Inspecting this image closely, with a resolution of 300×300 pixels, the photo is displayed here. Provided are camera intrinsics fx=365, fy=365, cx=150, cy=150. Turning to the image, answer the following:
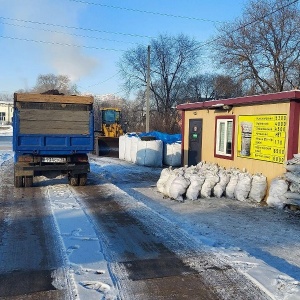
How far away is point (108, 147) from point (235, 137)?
1452cm

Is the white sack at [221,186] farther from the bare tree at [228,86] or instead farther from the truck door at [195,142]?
the bare tree at [228,86]

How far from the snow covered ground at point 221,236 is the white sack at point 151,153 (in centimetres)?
744

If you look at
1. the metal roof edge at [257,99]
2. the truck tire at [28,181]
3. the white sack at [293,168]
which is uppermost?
the metal roof edge at [257,99]

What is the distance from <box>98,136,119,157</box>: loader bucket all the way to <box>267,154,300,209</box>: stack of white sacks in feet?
53.2

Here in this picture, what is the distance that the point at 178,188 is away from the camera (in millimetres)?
9766

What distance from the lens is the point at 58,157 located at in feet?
37.6

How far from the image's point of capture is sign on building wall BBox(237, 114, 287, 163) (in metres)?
9.83

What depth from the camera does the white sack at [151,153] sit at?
61.9 feet

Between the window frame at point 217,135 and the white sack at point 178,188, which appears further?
the window frame at point 217,135

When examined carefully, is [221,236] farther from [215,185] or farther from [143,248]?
[215,185]

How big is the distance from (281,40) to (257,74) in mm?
3736

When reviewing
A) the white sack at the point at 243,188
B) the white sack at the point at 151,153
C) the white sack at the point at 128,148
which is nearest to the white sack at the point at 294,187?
the white sack at the point at 243,188

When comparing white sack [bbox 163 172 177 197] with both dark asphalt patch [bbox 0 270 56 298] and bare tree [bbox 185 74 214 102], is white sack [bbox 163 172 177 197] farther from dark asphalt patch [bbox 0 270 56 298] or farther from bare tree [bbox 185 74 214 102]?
bare tree [bbox 185 74 214 102]

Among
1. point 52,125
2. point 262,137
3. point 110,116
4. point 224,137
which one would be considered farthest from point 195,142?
point 110,116
